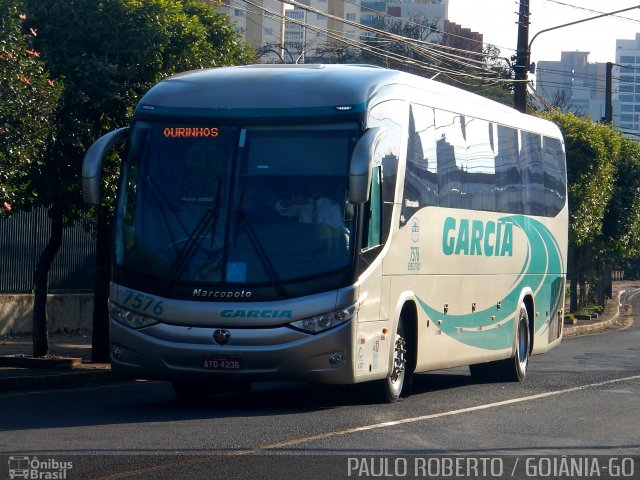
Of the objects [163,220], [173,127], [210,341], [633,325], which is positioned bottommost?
[633,325]

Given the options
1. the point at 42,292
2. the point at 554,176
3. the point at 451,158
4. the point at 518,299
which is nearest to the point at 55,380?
the point at 42,292

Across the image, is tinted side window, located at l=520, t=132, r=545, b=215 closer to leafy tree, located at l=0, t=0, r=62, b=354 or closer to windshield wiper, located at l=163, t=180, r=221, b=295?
windshield wiper, located at l=163, t=180, r=221, b=295

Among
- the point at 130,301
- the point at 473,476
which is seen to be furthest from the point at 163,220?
the point at 473,476

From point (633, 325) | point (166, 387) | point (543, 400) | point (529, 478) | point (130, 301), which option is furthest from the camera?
point (633, 325)

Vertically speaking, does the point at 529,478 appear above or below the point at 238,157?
below

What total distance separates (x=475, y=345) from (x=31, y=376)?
215 inches

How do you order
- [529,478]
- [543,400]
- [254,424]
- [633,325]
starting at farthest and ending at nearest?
[633,325]
[543,400]
[254,424]
[529,478]

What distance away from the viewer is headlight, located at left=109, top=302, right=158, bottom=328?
11945mm

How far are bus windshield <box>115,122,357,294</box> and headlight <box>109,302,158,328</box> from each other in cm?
40

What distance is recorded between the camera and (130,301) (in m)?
12.0

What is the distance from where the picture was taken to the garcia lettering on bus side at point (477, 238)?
47.9 ft

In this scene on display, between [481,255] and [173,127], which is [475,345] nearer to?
[481,255]

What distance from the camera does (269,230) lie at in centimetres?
1184

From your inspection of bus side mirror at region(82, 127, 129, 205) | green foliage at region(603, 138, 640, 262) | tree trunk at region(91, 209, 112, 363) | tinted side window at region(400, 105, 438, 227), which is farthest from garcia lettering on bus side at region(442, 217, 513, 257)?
green foliage at region(603, 138, 640, 262)
